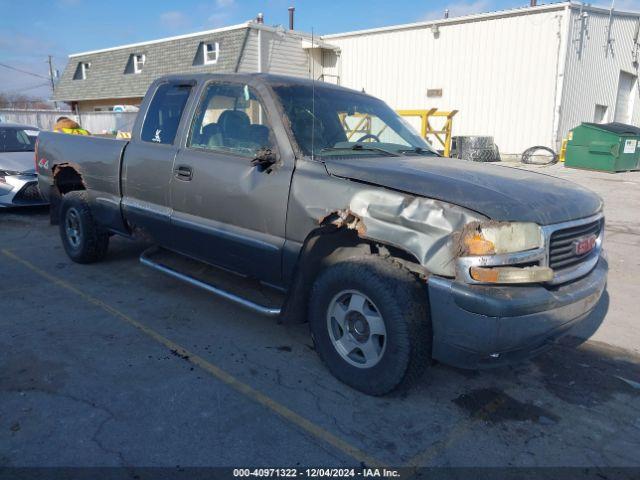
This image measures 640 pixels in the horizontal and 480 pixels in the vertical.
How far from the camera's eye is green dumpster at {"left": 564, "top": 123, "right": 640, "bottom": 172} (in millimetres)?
15516

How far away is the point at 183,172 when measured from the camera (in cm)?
414

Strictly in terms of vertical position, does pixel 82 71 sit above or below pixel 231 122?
above

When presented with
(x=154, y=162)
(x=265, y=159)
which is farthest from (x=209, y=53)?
(x=265, y=159)

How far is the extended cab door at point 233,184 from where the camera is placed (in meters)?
3.52

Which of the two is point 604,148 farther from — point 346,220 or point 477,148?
point 346,220

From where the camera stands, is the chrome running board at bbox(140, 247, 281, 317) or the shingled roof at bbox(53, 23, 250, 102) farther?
the shingled roof at bbox(53, 23, 250, 102)

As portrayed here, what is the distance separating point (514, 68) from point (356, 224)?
1848 centimetres

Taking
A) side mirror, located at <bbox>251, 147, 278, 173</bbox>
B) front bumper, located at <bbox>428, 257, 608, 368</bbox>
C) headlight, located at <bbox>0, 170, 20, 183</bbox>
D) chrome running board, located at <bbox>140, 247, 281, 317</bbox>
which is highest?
side mirror, located at <bbox>251, 147, 278, 173</bbox>

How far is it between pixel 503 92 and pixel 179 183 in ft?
59.0

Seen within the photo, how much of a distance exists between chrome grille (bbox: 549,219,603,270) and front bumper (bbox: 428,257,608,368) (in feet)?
0.57

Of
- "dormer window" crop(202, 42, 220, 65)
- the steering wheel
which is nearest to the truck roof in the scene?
the steering wheel

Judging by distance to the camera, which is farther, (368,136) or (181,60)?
(181,60)

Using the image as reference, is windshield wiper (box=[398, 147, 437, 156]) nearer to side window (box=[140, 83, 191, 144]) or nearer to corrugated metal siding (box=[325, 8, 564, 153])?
side window (box=[140, 83, 191, 144])

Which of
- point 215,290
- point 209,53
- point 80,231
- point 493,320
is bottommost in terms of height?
point 215,290
